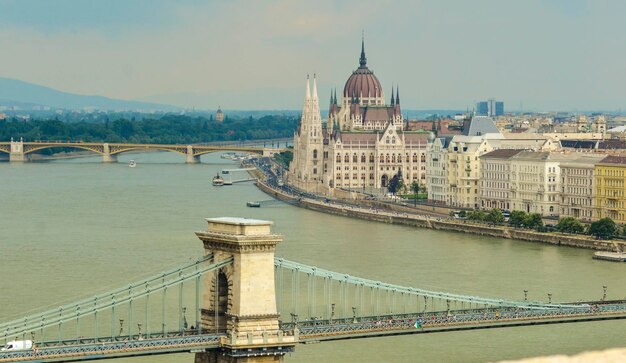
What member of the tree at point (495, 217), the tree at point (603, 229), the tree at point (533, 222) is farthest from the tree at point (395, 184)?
the tree at point (603, 229)

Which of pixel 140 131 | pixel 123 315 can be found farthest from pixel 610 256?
pixel 140 131

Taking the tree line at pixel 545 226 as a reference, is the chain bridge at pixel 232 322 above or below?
above

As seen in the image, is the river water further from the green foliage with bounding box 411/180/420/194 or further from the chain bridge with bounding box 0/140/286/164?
the chain bridge with bounding box 0/140/286/164

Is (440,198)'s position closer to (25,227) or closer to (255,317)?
(25,227)

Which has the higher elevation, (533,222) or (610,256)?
(533,222)

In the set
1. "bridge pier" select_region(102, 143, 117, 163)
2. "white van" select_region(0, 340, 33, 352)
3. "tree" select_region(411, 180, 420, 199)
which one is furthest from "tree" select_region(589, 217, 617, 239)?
"bridge pier" select_region(102, 143, 117, 163)

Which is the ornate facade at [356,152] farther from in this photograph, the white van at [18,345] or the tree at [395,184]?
the white van at [18,345]

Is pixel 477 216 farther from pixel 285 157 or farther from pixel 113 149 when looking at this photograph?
pixel 113 149
